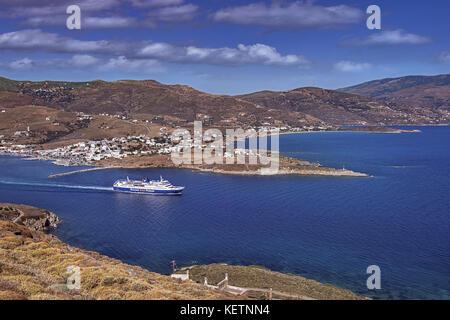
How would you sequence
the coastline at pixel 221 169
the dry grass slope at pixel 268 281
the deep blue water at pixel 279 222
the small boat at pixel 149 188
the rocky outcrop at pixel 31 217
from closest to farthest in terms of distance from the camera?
the dry grass slope at pixel 268 281, the deep blue water at pixel 279 222, the rocky outcrop at pixel 31 217, the small boat at pixel 149 188, the coastline at pixel 221 169

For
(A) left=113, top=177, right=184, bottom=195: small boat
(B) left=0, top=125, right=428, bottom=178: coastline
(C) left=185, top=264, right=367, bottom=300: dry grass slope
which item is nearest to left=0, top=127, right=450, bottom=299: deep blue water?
(A) left=113, top=177, right=184, bottom=195: small boat

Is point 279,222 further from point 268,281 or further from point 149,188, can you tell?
point 149,188

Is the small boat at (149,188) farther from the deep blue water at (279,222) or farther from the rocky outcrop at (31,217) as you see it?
the rocky outcrop at (31,217)

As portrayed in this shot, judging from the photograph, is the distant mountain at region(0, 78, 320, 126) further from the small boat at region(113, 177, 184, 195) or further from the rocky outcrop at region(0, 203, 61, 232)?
the rocky outcrop at region(0, 203, 61, 232)

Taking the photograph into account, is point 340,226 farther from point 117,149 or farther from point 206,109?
point 206,109

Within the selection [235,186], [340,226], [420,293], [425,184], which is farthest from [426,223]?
[235,186]

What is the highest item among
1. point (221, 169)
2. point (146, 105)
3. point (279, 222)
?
point (146, 105)

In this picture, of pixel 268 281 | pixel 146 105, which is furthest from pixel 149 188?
pixel 146 105

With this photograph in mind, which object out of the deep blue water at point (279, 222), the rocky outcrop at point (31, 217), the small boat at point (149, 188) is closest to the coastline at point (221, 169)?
the deep blue water at point (279, 222)
